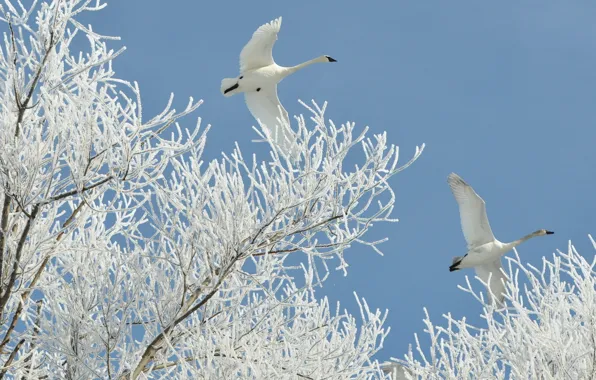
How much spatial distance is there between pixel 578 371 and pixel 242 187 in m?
2.71

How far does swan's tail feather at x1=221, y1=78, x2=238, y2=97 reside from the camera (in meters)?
11.1

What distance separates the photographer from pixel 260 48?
1069 centimetres

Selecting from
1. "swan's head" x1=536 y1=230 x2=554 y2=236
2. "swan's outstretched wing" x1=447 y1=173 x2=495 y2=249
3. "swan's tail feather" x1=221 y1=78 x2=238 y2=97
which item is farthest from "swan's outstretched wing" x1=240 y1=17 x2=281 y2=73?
"swan's head" x1=536 y1=230 x2=554 y2=236

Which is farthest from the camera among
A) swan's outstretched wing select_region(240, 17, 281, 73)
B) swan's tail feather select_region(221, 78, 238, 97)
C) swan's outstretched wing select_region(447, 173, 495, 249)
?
swan's outstretched wing select_region(447, 173, 495, 249)

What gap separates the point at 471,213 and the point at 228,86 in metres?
4.60

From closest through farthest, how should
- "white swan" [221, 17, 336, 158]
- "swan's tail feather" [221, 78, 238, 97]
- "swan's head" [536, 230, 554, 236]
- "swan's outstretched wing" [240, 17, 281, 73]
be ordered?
"swan's outstretched wing" [240, 17, 281, 73], "white swan" [221, 17, 336, 158], "swan's tail feather" [221, 78, 238, 97], "swan's head" [536, 230, 554, 236]

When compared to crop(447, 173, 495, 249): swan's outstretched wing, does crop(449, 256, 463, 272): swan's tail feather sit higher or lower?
lower

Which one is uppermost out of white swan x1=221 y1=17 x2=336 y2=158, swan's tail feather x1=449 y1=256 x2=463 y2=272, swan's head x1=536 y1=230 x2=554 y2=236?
white swan x1=221 y1=17 x2=336 y2=158

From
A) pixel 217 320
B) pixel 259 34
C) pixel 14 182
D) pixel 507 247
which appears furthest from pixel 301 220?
pixel 507 247

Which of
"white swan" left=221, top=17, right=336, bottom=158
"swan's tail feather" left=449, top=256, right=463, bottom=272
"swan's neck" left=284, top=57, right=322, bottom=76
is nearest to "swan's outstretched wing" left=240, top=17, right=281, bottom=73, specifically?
"white swan" left=221, top=17, right=336, bottom=158

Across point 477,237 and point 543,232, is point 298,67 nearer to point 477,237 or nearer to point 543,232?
point 477,237

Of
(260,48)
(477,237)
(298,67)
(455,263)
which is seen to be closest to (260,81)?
(260,48)

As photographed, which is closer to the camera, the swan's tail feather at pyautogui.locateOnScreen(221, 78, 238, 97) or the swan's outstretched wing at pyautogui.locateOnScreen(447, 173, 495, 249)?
the swan's tail feather at pyautogui.locateOnScreen(221, 78, 238, 97)

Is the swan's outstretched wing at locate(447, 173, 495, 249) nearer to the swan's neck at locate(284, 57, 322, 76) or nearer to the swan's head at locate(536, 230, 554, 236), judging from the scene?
the swan's head at locate(536, 230, 554, 236)
